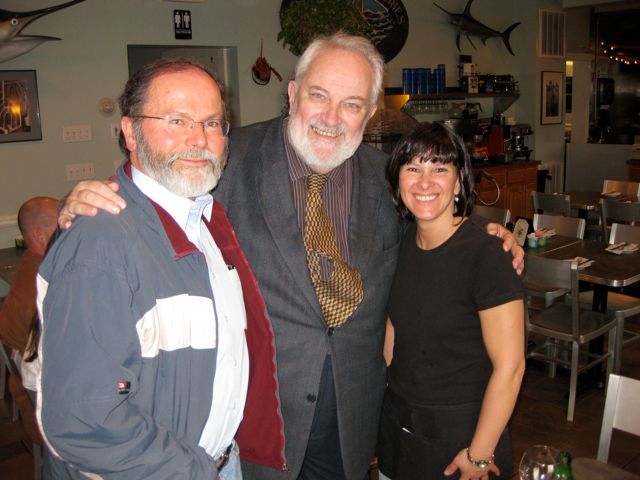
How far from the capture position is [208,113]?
1332mm

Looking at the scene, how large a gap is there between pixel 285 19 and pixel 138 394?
14.0ft

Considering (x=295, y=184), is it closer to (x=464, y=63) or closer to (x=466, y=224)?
(x=466, y=224)

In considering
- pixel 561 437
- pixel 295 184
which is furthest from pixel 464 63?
pixel 295 184

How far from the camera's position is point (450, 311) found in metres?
1.59

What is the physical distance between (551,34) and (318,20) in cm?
583

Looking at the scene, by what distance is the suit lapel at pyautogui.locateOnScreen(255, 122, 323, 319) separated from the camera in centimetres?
164

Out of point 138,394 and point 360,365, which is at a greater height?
point 138,394

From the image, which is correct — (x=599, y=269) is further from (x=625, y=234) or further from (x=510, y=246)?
(x=510, y=246)

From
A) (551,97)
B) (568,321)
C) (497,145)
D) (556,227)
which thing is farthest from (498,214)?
(551,97)

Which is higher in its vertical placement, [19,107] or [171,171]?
[19,107]

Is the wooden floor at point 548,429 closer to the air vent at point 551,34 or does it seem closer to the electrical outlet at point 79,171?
the electrical outlet at point 79,171

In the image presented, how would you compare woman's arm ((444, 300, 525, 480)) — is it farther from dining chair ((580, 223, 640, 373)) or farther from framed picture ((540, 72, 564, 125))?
framed picture ((540, 72, 564, 125))

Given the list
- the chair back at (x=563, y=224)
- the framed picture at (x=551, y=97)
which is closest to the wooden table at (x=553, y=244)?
the chair back at (x=563, y=224)

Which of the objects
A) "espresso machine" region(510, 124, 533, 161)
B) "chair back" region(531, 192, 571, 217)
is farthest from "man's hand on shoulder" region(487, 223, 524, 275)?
"espresso machine" region(510, 124, 533, 161)
